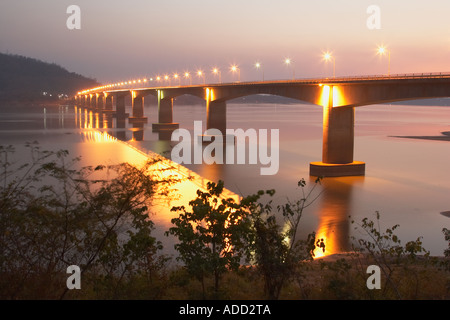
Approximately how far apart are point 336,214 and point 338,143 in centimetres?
1425

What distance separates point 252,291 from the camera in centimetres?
1290

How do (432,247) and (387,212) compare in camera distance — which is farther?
(387,212)

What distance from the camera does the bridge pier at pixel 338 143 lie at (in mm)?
40156

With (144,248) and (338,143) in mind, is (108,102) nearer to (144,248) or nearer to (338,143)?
(338,143)

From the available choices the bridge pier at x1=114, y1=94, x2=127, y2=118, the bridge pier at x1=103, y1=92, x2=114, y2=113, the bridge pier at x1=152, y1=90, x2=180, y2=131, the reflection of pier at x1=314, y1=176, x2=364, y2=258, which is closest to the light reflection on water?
the reflection of pier at x1=314, y1=176, x2=364, y2=258

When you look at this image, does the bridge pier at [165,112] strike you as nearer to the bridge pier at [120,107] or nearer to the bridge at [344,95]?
the bridge at [344,95]

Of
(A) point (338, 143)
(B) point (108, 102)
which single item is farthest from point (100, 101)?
(A) point (338, 143)

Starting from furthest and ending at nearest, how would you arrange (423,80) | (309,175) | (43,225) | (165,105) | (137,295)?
(165,105) → (309,175) → (423,80) → (137,295) → (43,225)

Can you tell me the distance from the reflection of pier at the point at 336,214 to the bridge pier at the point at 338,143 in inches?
43.4

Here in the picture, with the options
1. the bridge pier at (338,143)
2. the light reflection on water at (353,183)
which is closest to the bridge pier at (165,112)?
the light reflection on water at (353,183)

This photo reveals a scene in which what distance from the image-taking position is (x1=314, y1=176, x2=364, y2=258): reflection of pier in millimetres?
21000
